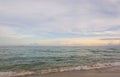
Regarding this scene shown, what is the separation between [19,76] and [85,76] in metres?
4.12

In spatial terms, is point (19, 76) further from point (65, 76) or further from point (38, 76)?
point (65, 76)

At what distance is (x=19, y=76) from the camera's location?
11.2m

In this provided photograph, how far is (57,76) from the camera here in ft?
35.4

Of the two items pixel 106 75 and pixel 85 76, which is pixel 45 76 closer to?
Result: pixel 85 76

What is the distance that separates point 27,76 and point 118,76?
5.54m

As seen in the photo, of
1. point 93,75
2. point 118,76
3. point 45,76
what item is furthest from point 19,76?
point 118,76

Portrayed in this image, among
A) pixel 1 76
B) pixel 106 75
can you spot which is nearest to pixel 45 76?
pixel 1 76

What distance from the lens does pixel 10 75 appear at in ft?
37.7

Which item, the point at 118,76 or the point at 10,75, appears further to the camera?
the point at 10,75

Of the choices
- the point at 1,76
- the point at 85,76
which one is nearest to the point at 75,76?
the point at 85,76

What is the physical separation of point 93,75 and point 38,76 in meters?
3.41

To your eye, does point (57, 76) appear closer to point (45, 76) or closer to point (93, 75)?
point (45, 76)

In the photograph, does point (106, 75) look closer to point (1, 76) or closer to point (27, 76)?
point (27, 76)

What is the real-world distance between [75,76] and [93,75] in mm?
1147
